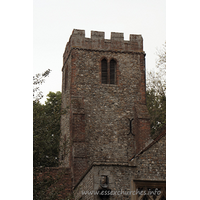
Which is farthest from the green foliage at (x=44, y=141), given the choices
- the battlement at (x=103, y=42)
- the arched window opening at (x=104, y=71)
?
the battlement at (x=103, y=42)

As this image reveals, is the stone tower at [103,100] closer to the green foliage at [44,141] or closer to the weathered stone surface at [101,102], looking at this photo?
the weathered stone surface at [101,102]

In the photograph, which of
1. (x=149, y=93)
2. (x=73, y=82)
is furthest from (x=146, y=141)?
(x=149, y=93)

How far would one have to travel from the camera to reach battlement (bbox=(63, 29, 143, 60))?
2319 centimetres

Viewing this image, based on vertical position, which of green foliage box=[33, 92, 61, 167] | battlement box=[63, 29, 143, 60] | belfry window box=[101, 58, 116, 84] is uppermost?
battlement box=[63, 29, 143, 60]

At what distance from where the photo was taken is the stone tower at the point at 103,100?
20766 millimetres

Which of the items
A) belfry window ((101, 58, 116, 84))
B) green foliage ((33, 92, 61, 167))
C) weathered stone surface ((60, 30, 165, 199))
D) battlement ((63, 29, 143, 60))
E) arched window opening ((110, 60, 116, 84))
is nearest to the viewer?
green foliage ((33, 92, 61, 167))

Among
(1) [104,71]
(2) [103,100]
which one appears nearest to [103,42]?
(1) [104,71]

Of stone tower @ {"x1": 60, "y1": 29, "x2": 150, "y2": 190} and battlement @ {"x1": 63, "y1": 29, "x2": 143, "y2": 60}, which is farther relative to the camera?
battlement @ {"x1": 63, "y1": 29, "x2": 143, "y2": 60}

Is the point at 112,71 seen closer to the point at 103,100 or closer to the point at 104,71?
the point at 104,71

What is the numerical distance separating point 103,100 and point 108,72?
6.34ft

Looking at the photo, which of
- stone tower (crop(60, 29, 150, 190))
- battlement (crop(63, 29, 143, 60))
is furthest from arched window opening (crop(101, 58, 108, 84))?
battlement (crop(63, 29, 143, 60))

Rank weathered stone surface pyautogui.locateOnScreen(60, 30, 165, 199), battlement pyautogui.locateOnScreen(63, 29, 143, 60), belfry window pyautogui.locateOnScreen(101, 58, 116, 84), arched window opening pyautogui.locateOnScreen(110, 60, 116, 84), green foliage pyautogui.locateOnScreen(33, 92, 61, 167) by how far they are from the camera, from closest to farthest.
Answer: green foliage pyautogui.locateOnScreen(33, 92, 61, 167) → weathered stone surface pyautogui.locateOnScreen(60, 30, 165, 199) → belfry window pyautogui.locateOnScreen(101, 58, 116, 84) → arched window opening pyautogui.locateOnScreen(110, 60, 116, 84) → battlement pyautogui.locateOnScreen(63, 29, 143, 60)

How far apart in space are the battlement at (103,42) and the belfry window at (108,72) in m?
0.96

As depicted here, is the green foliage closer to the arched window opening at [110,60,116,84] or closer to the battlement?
the arched window opening at [110,60,116,84]
